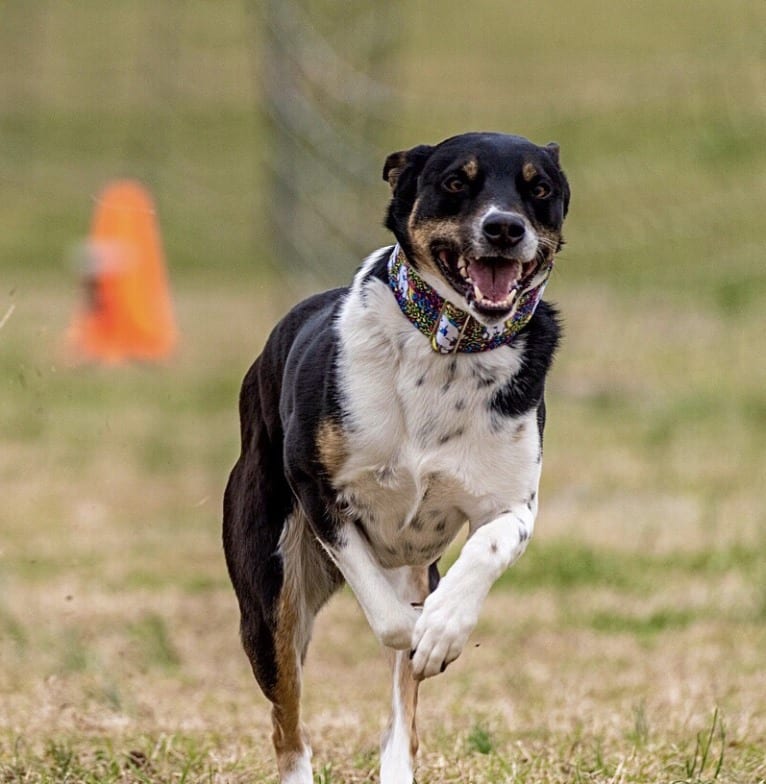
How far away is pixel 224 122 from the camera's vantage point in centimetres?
2988

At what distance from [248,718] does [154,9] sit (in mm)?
28914

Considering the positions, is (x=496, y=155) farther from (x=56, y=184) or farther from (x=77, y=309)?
(x=56, y=184)

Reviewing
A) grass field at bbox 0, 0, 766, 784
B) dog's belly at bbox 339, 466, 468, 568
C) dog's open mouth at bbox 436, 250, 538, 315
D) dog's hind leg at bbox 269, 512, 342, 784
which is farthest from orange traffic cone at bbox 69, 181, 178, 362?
dog's open mouth at bbox 436, 250, 538, 315

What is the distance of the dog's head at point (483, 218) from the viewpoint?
13.2 feet

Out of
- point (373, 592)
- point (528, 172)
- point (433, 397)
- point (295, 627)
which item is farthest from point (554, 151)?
point (295, 627)

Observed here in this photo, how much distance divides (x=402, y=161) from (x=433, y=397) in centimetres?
57

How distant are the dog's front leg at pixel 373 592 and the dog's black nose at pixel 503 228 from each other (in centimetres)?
78

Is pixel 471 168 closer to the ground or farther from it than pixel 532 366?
farther from it

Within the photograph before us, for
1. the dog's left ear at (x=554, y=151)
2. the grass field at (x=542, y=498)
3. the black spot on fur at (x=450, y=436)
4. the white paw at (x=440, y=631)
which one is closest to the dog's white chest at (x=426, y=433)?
the black spot on fur at (x=450, y=436)

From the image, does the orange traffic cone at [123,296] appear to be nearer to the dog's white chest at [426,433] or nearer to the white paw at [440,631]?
the dog's white chest at [426,433]

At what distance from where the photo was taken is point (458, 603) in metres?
3.96

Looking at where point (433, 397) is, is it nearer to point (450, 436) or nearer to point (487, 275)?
point (450, 436)

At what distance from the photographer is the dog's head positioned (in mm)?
4023

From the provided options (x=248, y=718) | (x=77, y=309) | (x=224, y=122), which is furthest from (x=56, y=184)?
(x=248, y=718)
